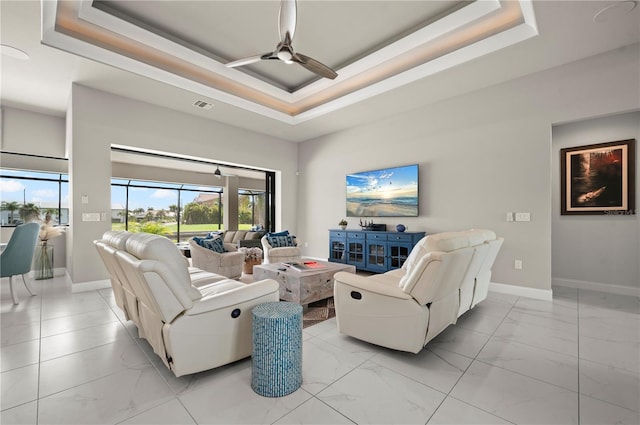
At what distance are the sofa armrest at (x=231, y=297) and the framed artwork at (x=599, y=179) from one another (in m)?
4.83

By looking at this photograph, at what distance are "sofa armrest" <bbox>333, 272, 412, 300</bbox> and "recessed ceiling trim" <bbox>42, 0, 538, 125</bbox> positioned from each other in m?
2.94

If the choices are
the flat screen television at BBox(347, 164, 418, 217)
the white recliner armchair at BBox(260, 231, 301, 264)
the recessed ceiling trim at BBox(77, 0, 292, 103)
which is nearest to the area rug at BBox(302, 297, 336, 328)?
the white recliner armchair at BBox(260, 231, 301, 264)

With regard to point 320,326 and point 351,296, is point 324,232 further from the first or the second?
point 351,296

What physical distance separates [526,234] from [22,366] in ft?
18.0

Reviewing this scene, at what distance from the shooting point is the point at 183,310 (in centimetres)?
184

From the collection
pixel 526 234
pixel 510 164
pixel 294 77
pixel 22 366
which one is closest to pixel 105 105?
pixel 294 77

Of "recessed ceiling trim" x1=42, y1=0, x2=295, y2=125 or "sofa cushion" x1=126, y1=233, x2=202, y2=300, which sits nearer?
"sofa cushion" x1=126, y1=233, x2=202, y2=300

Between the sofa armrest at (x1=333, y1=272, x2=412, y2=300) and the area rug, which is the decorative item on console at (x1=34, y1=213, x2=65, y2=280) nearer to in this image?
the area rug

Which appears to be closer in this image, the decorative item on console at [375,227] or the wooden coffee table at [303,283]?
the wooden coffee table at [303,283]

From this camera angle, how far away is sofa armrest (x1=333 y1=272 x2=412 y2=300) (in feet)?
7.16

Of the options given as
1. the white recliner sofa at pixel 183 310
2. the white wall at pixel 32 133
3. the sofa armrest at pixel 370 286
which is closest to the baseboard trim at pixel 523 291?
the sofa armrest at pixel 370 286

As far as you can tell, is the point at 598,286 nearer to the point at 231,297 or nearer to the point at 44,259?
the point at 231,297

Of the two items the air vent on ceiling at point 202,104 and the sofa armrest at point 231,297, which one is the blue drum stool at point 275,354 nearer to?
the sofa armrest at point 231,297

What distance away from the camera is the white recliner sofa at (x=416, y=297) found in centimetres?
211
